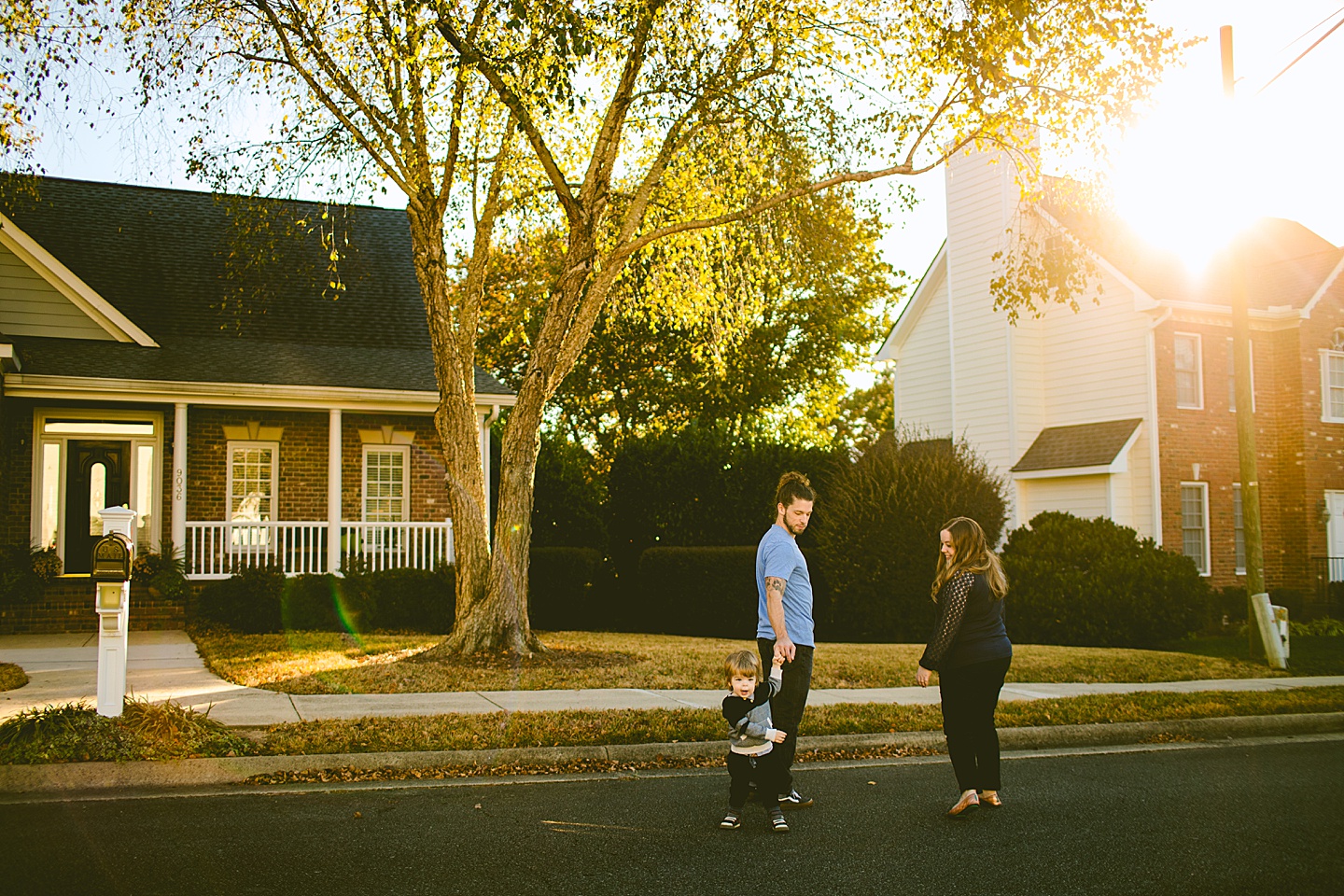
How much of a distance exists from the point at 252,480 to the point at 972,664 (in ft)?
51.7

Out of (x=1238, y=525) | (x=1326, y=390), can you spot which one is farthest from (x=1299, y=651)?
(x=1326, y=390)

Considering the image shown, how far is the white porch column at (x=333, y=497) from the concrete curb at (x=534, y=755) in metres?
10.9

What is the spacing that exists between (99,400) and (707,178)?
10.6m

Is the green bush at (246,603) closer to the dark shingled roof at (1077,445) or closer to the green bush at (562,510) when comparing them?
the green bush at (562,510)

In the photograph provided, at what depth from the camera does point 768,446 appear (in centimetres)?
2127

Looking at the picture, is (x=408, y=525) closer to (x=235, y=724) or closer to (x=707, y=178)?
(x=707, y=178)

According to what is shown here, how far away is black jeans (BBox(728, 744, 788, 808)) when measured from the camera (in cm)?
609

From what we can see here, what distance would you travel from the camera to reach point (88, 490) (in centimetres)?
1811

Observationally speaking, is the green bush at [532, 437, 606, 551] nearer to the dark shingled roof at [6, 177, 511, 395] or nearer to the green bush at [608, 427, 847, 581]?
the green bush at [608, 427, 847, 581]

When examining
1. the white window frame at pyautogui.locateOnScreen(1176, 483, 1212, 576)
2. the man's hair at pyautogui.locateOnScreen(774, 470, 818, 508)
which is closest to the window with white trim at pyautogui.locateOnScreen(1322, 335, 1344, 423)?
the white window frame at pyautogui.locateOnScreen(1176, 483, 1212, 576)

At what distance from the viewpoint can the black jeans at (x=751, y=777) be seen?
6.09m

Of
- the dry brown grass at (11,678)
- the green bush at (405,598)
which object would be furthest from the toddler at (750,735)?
the green bush at (405,598)

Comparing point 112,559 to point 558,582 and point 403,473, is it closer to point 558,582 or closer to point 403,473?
point 558,582

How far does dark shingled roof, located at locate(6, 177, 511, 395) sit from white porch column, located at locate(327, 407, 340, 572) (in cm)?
80
